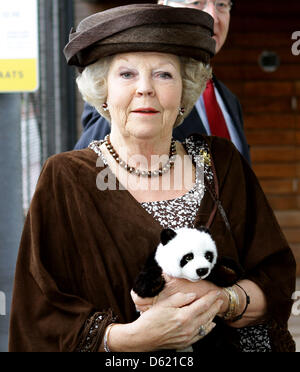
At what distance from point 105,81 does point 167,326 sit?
84 cm

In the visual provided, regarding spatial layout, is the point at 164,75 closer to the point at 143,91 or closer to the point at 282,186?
the point at 143,91

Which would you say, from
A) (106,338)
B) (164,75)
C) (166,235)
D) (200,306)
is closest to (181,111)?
(164,75)

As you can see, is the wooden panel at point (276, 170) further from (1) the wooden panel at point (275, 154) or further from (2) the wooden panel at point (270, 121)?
(2) the wooden panel at point (270, 121)

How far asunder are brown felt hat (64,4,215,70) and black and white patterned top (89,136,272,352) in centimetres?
36

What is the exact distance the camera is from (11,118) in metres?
3.64

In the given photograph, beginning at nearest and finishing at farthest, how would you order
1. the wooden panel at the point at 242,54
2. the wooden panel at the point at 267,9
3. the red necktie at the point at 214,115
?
1. the red necktie at the point at 214,115
2. the wooden panel at the point at 267,9
3. the wooden panel at the point at 242,54

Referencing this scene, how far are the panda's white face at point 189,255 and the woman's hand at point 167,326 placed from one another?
0.11m

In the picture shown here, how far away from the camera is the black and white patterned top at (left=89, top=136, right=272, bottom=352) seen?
2.21 meters

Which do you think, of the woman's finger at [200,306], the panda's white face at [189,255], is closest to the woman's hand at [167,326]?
the woman's finger at [200,306]

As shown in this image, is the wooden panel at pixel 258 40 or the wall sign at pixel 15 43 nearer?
the wall sign at pixel 15 43

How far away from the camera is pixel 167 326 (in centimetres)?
204

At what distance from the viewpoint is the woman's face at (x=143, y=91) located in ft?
7.14

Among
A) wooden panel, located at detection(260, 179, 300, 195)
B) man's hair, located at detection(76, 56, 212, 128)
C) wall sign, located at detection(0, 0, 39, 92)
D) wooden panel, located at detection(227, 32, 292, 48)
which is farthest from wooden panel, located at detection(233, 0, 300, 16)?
man's hair, located at detection(76, 56, 212, 128)

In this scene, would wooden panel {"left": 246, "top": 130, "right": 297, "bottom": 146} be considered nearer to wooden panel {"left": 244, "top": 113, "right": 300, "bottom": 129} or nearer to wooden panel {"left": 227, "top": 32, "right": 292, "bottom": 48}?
wooden panel {"left": 244, "top": 113, "right": 300, "bottom": 129}
